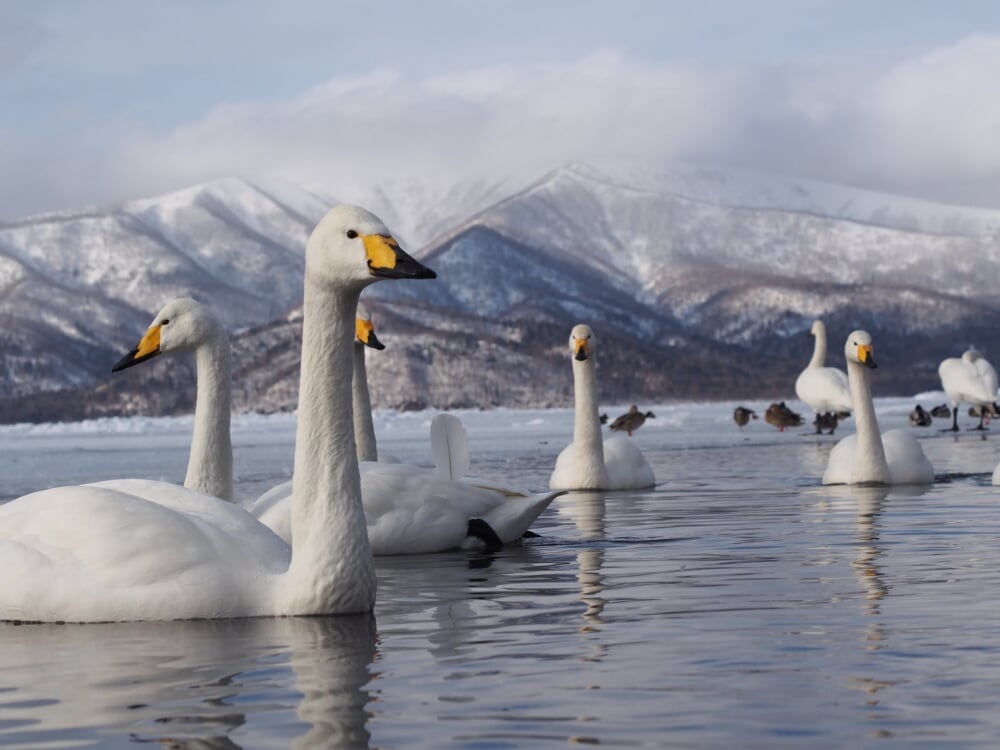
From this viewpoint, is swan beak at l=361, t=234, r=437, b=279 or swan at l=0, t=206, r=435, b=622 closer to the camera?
swan beak at l=361, t=234, r=437, b=279

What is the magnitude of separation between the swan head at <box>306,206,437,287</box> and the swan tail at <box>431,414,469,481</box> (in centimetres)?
575

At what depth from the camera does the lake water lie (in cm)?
586

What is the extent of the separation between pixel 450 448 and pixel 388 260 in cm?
635

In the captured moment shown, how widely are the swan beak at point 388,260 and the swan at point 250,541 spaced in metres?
0.02

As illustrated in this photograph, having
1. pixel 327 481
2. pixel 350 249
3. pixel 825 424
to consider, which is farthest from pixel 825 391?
pixel 350 249

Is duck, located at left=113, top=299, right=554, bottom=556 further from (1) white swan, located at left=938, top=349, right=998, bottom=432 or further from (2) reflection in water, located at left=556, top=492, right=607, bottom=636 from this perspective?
(1) white swan, located at left=938, top=349, right=998, bottom=432

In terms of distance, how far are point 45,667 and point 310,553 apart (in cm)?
134

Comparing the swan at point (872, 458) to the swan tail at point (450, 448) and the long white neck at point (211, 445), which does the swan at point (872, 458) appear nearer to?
the swan tail at point (450, 448)

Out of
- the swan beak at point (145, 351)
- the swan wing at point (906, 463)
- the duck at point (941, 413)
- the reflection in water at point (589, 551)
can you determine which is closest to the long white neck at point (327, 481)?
the reflection in water at point (589, 551)

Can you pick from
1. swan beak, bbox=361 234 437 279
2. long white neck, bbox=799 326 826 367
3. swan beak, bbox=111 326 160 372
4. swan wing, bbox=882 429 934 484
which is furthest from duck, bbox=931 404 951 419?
A: swan beak, bbox=361 234 437 279

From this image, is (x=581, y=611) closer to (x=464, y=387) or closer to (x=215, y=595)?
(x=215, y=595)

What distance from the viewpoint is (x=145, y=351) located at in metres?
11.6

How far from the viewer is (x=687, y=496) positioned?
1772cm

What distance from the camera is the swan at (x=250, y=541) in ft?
26.8
